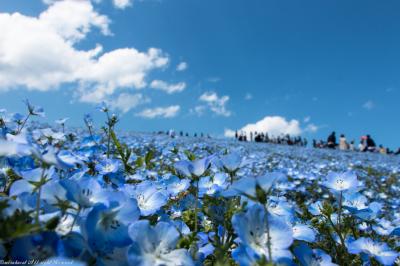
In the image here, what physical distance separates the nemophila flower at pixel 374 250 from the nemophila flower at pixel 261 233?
42 cm

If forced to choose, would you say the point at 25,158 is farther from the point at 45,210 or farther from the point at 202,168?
the point at 202,168

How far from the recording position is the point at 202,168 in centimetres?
114

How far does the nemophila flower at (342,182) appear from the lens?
1.52 meters

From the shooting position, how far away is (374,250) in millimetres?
1294

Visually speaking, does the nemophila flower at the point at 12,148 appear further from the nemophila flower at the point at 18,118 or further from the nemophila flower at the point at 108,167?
the nemophila flower at the point at 18,118

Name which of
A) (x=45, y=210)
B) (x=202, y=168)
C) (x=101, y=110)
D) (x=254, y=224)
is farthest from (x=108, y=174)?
(x=101, y=110)

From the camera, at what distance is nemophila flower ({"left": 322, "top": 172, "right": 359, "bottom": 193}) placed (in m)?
1.52

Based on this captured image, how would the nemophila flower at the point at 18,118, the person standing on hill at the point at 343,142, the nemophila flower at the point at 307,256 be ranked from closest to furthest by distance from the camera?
the nemophila flower at the point at 307,256, the nemophila flower at the point at 18,118, the person standing on hill at the point at 343,142

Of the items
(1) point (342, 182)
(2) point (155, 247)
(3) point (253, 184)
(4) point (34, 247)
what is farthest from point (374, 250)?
(4) point (34, 247)

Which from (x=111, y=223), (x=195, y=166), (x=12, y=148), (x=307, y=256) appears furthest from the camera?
(x=195, y=166)

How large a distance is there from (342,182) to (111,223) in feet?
3.56

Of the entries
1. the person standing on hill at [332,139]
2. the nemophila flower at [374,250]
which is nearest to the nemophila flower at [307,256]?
the nemophila flower at [374,250]

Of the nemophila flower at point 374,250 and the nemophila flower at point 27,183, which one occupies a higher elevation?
the nemophila flower at point 27,183

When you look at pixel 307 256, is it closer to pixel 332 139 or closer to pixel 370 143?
pixel 332 139
